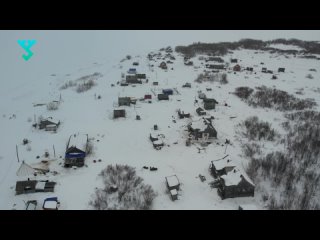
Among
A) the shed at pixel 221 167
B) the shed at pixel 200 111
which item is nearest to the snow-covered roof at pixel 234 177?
the shed at pixel 221 167

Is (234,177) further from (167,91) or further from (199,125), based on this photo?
(167,91)

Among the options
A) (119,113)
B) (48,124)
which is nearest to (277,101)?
(119,113)

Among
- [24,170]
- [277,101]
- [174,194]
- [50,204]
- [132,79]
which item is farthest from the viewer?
[132,79]

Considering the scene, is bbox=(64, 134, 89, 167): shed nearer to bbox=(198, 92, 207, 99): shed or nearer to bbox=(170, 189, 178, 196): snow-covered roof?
bbox=(170, 189, 178, 196): snow-covered roof

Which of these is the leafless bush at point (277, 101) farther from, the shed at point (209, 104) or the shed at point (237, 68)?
the shed at point (237, 68)

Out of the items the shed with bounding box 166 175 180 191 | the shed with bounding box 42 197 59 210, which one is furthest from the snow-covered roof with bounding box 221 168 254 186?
the shed with bounding box 42 197 59 210

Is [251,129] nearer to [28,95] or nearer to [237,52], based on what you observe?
[28,95]
